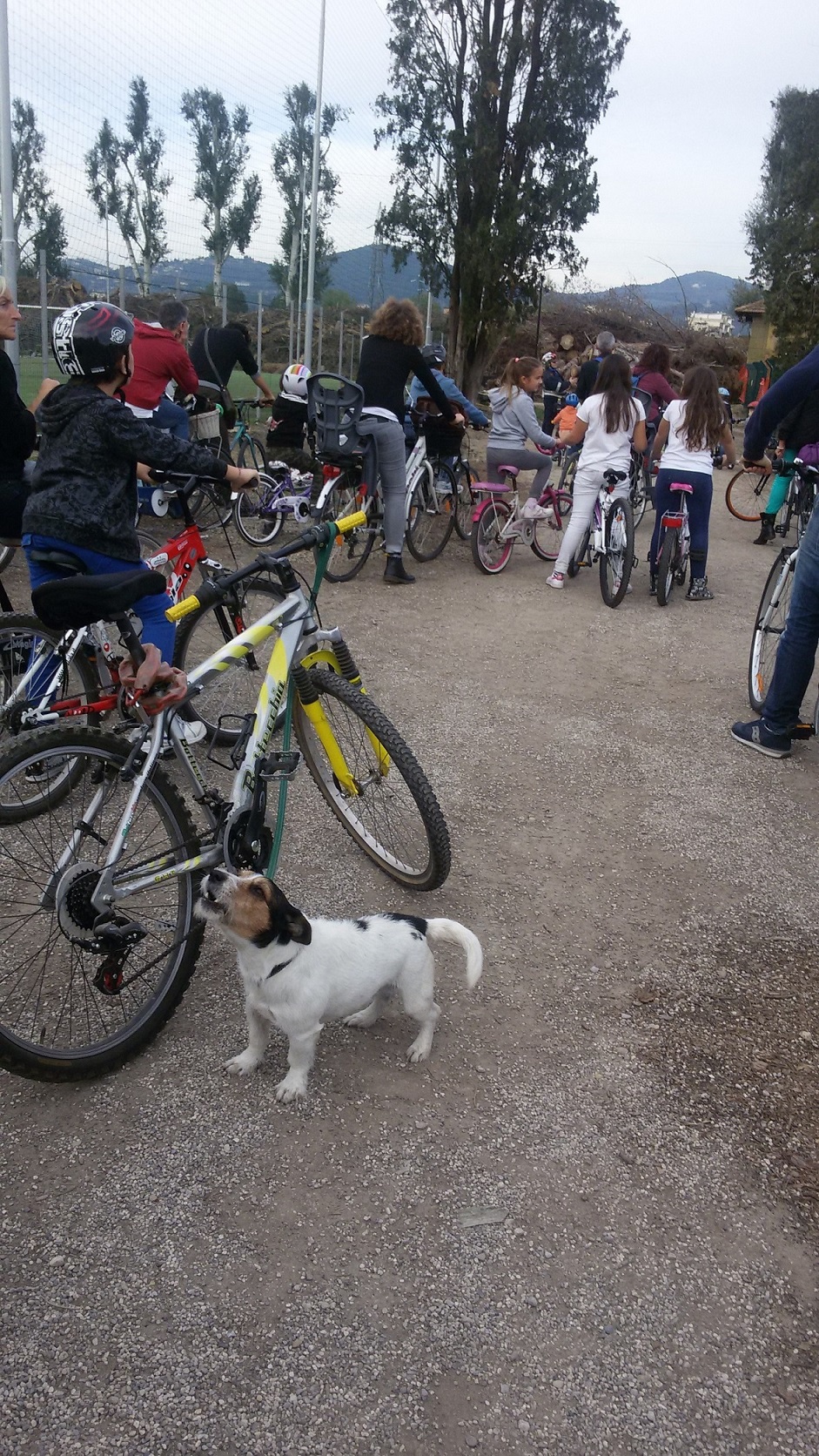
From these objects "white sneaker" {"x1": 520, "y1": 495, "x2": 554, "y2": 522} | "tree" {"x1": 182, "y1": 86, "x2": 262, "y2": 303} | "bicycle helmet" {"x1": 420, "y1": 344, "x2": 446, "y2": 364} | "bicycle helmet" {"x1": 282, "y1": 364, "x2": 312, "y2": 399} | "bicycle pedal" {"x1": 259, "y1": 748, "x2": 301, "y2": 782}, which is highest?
"tree" {"x1": 182, "y1": 86, "x2": 262, "y2": 303}

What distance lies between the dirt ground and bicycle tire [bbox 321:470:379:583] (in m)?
4.17

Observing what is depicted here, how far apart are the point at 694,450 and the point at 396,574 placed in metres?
2.65

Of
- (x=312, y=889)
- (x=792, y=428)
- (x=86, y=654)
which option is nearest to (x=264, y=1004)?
(x=312, y=889)

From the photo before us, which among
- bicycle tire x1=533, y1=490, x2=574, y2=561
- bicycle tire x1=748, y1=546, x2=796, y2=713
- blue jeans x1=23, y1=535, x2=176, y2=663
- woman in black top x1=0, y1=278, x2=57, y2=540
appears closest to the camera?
blue jeans x1=23, y1=535, x2=176, y2=663

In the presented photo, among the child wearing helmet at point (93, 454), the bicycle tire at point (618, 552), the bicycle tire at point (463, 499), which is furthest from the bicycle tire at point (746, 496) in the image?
the child wearing helmet at point (93, 454)

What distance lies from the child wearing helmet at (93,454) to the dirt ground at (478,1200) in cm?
142

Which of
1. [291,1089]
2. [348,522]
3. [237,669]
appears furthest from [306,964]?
[348,522]

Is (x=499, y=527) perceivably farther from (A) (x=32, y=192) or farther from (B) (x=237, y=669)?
(A) (x=32, y=192)

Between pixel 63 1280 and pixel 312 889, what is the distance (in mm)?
1727

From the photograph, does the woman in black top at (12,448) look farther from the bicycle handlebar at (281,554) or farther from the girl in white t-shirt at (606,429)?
the girl in white t-shirt at (606,429)

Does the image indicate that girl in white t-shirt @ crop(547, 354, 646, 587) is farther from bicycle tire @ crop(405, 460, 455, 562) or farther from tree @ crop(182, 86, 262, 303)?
tree @ crop(182, 86, 262, 303)

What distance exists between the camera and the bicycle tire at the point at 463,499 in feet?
30.0

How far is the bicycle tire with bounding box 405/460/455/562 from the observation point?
341 inches

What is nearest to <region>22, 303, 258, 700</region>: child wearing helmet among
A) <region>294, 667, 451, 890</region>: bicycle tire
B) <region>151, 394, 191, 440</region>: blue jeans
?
<region>294, 667, 451, 890</region>: bicycle tire
